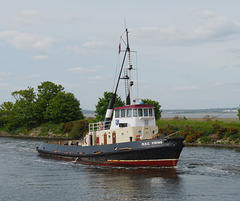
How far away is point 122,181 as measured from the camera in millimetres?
24641

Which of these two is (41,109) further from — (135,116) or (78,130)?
(135,116)

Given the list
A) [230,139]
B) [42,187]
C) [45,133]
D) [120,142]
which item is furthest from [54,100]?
[42,187]

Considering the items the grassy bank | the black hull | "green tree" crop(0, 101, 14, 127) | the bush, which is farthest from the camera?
"green tree" crop(0, 101, 14, 127)

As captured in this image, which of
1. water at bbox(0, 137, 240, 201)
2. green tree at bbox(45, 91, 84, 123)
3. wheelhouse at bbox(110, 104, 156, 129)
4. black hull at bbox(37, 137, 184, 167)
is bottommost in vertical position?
water at bbox(0, 137, 240, 201)

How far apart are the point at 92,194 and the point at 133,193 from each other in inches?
103

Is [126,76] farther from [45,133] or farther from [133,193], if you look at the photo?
[45,133]

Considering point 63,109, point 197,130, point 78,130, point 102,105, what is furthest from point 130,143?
point 63,109

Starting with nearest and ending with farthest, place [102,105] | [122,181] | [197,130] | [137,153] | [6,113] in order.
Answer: [122,181] → [137,153] → [197,130] → [102,105] → [6,113]


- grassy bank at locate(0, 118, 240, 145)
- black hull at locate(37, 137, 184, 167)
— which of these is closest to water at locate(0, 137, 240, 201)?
black hull at locate(37, 137, 184, 167)

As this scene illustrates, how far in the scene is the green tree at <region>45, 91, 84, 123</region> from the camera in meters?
79.4

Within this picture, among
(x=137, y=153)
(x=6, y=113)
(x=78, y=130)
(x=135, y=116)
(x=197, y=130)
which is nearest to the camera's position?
(x=137, y=153)

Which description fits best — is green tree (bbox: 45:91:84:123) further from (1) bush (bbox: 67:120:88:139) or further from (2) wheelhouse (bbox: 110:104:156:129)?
(2) wheelhouse (bbox: 110:104:156:129)

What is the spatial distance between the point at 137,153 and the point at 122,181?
15.9ft

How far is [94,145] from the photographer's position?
33.3 meters
